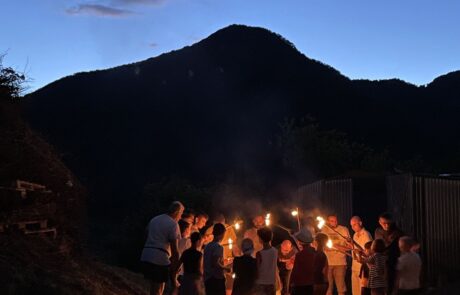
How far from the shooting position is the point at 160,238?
9.44m

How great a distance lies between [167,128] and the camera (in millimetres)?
77312

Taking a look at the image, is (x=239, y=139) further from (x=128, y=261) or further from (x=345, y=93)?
(x=128, y=261)

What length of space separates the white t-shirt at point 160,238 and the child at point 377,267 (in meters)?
2.99

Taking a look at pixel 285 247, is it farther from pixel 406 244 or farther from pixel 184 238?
pixel 406 244

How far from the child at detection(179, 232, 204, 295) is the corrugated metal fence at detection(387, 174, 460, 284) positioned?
8035mm

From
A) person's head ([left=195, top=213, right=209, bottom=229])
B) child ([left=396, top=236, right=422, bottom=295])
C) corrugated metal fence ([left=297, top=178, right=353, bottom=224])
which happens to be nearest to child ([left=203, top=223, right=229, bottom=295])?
child ([left=396, top=236, right=422, bottom=295])

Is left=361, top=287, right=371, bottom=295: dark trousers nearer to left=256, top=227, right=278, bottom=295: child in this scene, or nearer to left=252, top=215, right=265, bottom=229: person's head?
left=256, top=227, right=278, bottom=295: child

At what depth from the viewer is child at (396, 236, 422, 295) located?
8.61 metres

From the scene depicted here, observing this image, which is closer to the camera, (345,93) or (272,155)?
(272,155)

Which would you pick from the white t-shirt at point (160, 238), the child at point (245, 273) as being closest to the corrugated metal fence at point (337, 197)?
the child at point (245, 273)

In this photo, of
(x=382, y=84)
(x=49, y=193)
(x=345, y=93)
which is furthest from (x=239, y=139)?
(x=49, y=193)

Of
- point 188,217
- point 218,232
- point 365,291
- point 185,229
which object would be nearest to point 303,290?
point 218,232

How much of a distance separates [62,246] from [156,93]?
74586 millimetres

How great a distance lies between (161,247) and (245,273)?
1.27m
